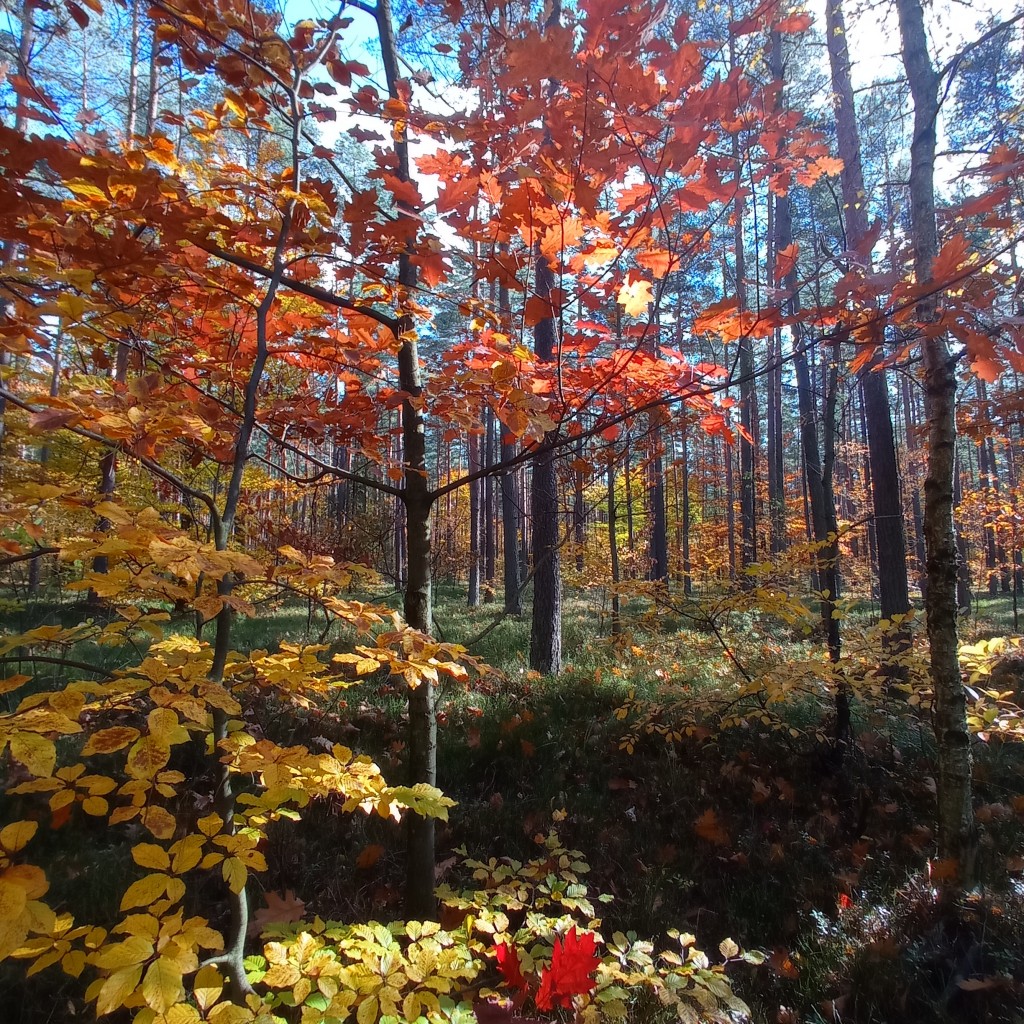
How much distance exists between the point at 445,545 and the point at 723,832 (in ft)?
9.93

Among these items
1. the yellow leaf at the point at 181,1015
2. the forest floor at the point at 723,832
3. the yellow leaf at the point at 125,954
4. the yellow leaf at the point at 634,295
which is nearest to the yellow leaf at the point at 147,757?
the yellow leaf at the point at 125,954

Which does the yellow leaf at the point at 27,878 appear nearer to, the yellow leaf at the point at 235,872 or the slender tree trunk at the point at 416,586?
the yellow leaf at the point at 235,872

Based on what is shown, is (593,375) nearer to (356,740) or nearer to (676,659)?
(356,740)

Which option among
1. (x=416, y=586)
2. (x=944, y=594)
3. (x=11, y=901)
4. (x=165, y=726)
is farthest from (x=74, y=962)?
(x=944, y=594)

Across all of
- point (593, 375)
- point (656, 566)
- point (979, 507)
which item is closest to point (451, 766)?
point (593, 375)

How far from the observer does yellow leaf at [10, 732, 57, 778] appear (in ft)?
3.32

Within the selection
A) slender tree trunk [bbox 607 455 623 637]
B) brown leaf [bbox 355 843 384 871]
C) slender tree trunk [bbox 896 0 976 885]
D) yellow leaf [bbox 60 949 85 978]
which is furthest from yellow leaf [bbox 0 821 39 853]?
slender tree trunk [bbox 607 455 623 637]

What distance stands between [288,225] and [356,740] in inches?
181

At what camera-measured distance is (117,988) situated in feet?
Answer: 3.54

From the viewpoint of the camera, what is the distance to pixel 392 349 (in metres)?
2.35

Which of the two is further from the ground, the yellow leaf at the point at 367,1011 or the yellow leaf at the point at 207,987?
the yellow leaf at the point at 207,987

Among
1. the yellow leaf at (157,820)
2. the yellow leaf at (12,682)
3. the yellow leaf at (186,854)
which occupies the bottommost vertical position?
the yellow leaf at (186,854)

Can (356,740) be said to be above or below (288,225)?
below

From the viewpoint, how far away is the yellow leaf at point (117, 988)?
3.43 feet
